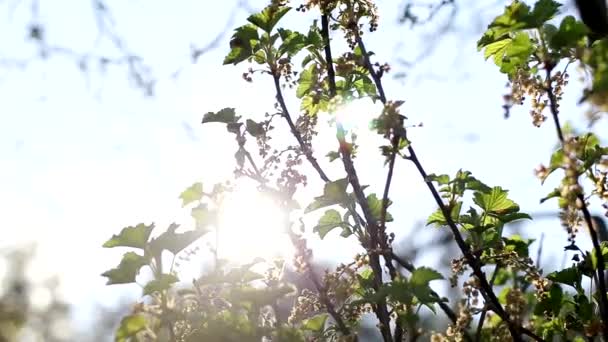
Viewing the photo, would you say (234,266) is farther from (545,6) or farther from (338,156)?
(545,6)

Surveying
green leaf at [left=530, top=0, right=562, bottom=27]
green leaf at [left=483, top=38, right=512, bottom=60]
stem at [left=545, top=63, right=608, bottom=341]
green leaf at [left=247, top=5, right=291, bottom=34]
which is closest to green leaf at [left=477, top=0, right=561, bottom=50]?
green leaf at [left=530, top=0, right=562, bottom=27]

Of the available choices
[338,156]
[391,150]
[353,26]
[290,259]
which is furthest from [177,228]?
[353,26]

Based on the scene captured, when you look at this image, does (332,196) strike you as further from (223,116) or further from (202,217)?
(223,116)

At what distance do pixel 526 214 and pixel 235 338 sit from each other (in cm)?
89

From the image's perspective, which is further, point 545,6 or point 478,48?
point 478,48

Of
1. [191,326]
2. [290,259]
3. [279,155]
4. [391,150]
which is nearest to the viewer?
[391,150]

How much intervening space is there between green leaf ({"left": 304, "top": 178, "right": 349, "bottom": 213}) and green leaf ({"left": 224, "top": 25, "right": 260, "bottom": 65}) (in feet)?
1.67

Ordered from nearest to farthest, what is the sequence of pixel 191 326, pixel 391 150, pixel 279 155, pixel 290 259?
pixel 391 150
pixel 191 326
pixel 290 259
pixel 279 155

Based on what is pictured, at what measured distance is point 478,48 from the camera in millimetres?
1951

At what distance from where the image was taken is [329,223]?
207 cm

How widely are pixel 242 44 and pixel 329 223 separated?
590mm

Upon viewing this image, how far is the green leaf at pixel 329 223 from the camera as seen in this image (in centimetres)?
205

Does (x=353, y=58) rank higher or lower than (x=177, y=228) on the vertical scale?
higher

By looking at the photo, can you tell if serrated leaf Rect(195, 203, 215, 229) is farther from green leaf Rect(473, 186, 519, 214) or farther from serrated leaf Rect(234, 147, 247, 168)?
green leaf Rect(473, 186, 519, 214)
